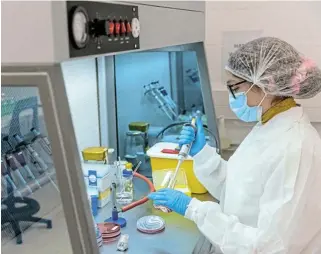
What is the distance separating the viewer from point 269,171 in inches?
56.0

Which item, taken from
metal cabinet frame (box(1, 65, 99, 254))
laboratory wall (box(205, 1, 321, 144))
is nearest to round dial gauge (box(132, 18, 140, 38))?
metal cabinet frame (box(1, 65, 99, 254))

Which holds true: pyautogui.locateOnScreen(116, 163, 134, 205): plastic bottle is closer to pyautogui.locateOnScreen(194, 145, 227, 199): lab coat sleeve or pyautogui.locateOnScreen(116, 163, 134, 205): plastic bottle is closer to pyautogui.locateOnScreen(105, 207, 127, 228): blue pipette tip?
pyautogui.locateOnScreen(105, 207, 127, 228): blue pipette tip

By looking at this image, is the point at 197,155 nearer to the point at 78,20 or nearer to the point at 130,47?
the point at 130,47

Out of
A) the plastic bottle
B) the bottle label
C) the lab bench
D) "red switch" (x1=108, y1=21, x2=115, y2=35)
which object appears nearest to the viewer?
"red switch" (x1=108, y1=21, x2=115, y2=35)

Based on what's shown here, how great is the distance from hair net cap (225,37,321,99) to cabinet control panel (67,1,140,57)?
0.57m

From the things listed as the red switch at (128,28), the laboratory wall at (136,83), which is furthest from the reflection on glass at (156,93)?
the red switch at (128,28)

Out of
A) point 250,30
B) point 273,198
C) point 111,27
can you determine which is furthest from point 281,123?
point 250,30

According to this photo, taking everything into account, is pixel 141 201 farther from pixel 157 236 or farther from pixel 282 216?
pixel 282 216

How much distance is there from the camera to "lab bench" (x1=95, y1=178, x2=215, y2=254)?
57.1 inches

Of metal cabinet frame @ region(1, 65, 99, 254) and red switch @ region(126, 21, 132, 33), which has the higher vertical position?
red switch @ region(126, 21, 132, 33)

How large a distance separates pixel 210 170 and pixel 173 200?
12.8 inches

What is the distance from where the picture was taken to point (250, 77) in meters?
1.57

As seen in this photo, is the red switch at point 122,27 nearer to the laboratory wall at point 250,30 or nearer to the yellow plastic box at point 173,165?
the yellow plastic box at point 173,165

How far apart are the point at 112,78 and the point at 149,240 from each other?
0.91 m
